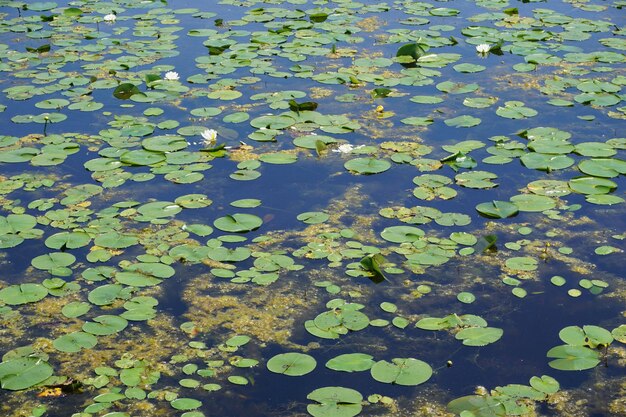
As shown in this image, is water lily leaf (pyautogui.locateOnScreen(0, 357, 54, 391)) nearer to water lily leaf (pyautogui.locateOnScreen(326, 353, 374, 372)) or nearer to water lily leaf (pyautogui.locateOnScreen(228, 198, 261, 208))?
water lily leaf (pyautogui.locateOnScreen(326, 353, 374, 372))

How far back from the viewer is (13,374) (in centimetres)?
290

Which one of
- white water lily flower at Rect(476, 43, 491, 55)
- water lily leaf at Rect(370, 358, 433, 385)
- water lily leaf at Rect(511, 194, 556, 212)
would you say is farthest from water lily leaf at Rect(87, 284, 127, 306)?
white water lily flower at Rect(476, 43, 491, 55)

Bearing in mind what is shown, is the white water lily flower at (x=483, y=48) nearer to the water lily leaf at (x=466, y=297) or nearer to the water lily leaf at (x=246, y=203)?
the water lily leaf at (x=246, y=203)

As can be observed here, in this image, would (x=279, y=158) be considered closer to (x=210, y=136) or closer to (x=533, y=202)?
(x=210, y=136)

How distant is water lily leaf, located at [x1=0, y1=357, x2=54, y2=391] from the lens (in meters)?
2.85

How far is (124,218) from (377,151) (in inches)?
59.7

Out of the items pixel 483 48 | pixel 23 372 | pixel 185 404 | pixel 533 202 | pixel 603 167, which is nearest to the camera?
pixel 185 404

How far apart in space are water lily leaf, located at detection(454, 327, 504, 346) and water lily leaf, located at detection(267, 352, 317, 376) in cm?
59

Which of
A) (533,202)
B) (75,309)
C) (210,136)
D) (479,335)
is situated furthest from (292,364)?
(210,136)

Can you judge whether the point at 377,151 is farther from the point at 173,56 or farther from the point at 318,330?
the point at 173,56

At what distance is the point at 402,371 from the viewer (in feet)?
9.61

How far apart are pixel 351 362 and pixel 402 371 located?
189mm

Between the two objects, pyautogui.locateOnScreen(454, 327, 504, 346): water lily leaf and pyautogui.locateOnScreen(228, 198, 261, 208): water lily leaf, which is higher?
pyautogui.locateOnScreen(228, 198, 261, 208): water lily leaf

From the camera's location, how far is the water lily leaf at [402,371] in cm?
289
